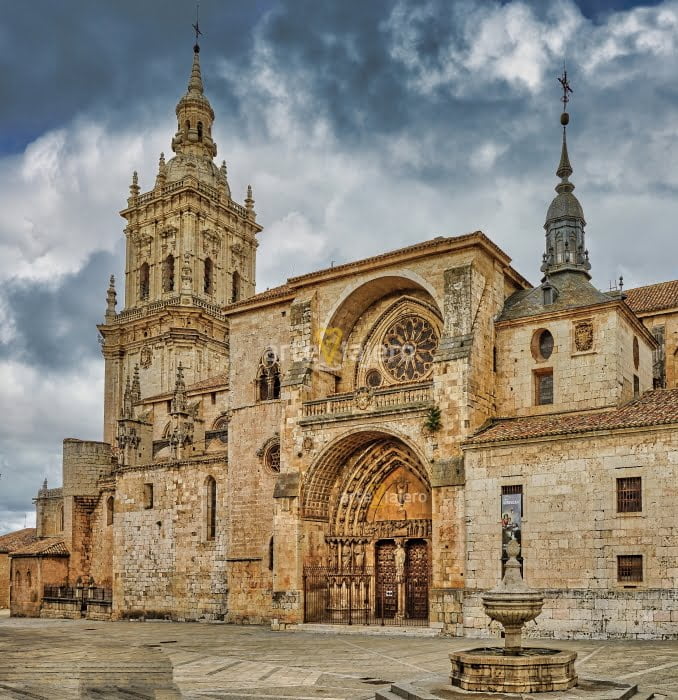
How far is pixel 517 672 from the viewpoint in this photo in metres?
11.5

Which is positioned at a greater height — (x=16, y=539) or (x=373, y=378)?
(x=373, y=378)

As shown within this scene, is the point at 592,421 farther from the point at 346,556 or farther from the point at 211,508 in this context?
the point at 211,508

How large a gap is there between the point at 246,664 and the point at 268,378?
15.3m

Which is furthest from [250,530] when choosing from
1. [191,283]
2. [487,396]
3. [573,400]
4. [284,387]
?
[191,283]

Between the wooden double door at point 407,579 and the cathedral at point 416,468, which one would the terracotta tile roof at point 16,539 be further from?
the wooden double door at point 407,579

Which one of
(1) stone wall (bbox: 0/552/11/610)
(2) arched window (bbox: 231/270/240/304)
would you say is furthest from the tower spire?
(1) stone wall (bbox: 0/552/11/610)

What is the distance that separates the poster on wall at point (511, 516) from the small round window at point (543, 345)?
452 centimetres

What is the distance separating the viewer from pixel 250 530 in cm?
3027

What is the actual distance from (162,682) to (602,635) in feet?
35.6

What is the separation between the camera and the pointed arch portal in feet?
87.4

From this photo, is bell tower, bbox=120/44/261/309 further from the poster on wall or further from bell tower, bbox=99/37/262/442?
the poster on wall

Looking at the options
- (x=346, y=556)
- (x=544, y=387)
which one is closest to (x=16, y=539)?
(x=346, y=556)

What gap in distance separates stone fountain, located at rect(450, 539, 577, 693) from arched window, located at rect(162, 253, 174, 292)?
147 feet

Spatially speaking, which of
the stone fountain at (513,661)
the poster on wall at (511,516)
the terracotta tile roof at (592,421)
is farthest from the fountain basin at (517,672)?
the poster on wall at (511,516)
